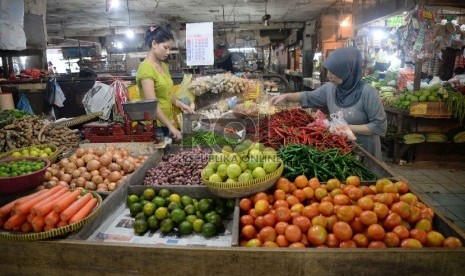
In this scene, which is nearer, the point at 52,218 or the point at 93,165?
the point at 52,218

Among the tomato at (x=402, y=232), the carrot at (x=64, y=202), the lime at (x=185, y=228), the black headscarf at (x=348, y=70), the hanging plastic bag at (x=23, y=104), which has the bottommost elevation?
the lime at (x=185, y=228)

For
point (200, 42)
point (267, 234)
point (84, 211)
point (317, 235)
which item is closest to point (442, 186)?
point (317, 235)

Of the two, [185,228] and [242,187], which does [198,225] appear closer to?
[185,228]

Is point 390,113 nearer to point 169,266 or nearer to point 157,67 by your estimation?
point 157,67

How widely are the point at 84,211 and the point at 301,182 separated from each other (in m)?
1.60

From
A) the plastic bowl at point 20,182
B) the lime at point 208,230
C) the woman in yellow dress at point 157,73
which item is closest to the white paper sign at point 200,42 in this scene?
the woman in yellow dress at point 157,73

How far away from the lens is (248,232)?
6.92 feet

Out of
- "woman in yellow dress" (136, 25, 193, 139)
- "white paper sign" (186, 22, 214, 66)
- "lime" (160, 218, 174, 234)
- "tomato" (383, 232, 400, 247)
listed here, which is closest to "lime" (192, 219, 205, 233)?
"lime" (160, 218, 174, 234)

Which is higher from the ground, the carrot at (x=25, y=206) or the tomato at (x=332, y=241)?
the carrot at (x=25, y=206)

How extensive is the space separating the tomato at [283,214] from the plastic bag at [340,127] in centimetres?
151

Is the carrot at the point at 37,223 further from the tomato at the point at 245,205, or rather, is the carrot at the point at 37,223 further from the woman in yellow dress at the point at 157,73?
the woman in yellow dress at the point at 157,73

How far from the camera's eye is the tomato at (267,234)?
2.01m

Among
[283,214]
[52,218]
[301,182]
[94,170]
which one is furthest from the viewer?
[94,170]

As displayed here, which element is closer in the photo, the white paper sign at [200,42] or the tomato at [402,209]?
the tomato at [402,209]
